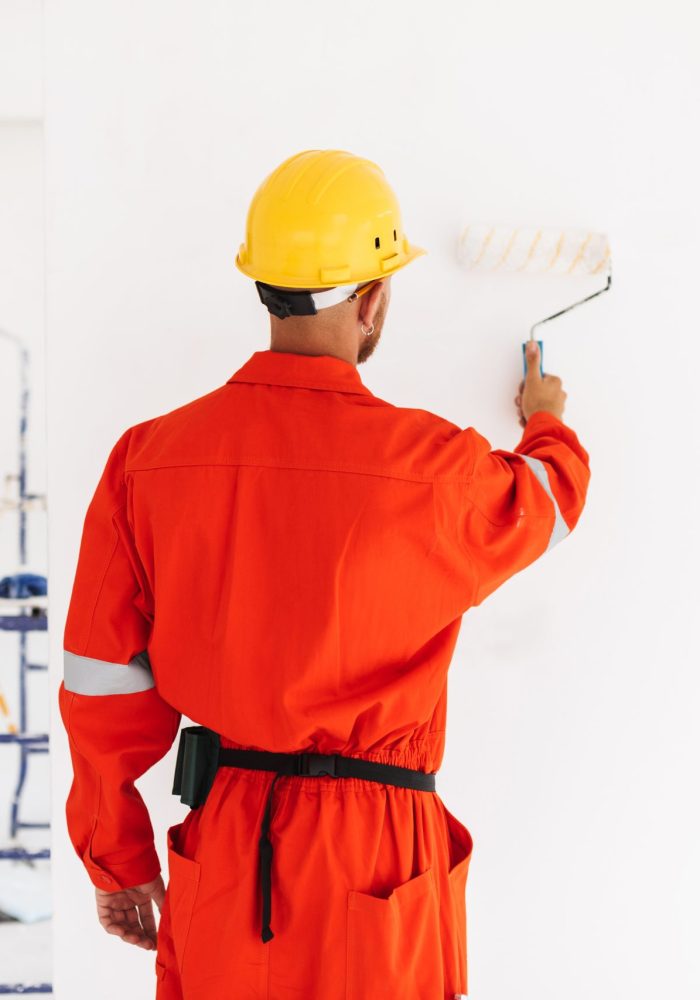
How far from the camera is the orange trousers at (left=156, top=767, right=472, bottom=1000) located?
111 centimetres

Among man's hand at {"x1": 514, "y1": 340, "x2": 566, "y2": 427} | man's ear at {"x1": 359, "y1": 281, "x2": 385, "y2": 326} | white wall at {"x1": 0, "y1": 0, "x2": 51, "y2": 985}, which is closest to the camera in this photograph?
man's ear at {"x1": 359, "y1": 281, "x2": 385, "y2": 326}

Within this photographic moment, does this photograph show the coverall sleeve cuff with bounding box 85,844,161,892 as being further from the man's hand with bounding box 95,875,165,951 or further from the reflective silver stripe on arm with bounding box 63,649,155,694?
the reflective silver stripe on arm with bounding box 63,649,155,694

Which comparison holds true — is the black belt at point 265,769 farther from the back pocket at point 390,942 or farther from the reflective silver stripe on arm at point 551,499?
the reflective silver stripe on arm at point 551,499

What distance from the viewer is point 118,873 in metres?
1.33

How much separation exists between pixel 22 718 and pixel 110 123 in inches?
86.0

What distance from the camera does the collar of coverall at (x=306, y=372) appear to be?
1121mm

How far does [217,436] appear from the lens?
1113mm

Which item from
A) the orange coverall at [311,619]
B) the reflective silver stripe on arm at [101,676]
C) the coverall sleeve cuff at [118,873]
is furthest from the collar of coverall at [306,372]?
the coverall sleeve cuff at [118,873]

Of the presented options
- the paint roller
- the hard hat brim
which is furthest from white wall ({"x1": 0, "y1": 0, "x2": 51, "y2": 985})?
the hard hat brim

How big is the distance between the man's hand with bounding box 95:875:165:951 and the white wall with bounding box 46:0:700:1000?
11.8 inches

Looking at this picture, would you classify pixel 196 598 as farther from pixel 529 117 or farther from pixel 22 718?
pixel 22 718

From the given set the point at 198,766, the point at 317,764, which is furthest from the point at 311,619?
the point at 198,766

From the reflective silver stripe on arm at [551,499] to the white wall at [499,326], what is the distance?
1.30 feet

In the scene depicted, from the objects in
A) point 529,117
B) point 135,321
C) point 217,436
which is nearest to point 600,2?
point 529,117
